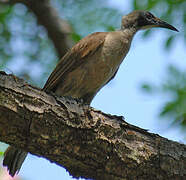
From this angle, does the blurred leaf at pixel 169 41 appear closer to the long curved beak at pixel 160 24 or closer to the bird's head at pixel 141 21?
the long curved beak at pixel 160 24

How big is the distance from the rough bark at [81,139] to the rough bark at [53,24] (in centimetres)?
166

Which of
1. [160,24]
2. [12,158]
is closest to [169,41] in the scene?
[160,24]

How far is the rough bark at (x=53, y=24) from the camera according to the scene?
16.7 feet

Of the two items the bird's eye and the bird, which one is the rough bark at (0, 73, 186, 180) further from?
the bird's eye

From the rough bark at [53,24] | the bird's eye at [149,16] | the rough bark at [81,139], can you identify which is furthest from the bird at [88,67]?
the rough bark at [81,139]

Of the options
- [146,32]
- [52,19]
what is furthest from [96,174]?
[146,32]

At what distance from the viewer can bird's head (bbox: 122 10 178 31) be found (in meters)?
5.86

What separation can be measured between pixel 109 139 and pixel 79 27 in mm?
3106

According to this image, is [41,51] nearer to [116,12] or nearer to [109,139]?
[116,12]

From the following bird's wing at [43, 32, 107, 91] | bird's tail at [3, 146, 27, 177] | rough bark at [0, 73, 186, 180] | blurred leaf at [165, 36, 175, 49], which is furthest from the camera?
blurred leaf at [165, 36, 175, 49]

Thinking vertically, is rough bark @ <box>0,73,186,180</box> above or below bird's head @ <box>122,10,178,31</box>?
below

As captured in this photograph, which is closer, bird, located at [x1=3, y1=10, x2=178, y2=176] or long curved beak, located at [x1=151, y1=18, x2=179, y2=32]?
bird, located at [x1=3, y1=10, x2=178, y2=176]

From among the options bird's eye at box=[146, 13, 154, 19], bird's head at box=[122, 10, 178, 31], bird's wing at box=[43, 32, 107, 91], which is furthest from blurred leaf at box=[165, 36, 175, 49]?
bird's wing at box=[43, 32, 107, 91]

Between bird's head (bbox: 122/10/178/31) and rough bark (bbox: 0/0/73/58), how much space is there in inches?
44.4
